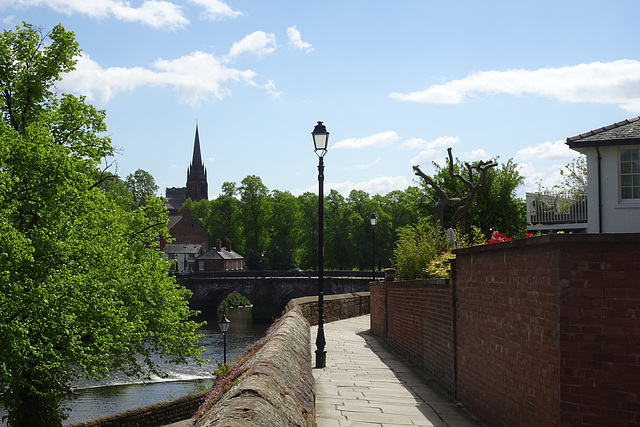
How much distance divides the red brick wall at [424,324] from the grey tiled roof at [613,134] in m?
7.02

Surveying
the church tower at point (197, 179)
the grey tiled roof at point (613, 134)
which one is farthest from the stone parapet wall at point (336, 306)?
the church tower at point (197, 179)

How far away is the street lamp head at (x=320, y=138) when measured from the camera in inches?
556

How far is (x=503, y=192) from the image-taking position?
48281mm

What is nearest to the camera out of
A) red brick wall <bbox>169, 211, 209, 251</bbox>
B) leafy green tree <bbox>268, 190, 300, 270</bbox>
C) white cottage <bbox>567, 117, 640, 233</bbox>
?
white cottage <bbox>567, 117, 640, 233</bbox>

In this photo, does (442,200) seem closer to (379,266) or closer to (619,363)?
(619,363)

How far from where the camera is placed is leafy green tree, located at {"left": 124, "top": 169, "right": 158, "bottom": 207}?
102m

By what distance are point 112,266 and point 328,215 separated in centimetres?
6470

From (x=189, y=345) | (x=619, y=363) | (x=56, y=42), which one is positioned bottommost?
(x=189, y=345)

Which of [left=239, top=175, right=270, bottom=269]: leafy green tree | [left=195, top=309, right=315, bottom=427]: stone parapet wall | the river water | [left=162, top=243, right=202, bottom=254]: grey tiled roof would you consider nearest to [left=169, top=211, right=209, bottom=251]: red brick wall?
[left=162, top=243, right=202, bottom=254]: grey tiled roof

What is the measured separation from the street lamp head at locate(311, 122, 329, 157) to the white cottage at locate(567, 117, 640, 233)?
8838 mm

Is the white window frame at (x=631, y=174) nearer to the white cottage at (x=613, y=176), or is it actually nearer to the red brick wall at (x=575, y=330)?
the white cottage at (x=613, y=176)

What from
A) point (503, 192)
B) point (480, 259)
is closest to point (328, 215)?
point (503, 192)

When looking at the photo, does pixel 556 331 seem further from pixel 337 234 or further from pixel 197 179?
pixel 197 179

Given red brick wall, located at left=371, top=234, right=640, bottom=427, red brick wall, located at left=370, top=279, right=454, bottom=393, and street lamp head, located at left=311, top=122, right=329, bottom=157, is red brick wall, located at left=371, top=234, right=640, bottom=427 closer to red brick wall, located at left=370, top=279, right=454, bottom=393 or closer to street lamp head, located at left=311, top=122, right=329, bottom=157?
red brick wall, located at left=370, top=279, right=454, bottom=393
